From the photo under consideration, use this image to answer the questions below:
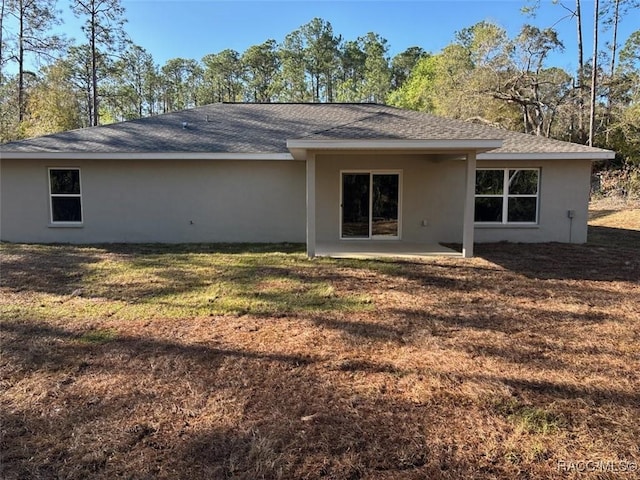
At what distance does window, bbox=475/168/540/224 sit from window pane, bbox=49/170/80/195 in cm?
1075

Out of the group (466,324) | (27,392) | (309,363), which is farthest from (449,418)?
(27,392)

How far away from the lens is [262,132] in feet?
38.9

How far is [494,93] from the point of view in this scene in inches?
1054

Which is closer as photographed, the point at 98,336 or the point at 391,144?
the point at 98,336

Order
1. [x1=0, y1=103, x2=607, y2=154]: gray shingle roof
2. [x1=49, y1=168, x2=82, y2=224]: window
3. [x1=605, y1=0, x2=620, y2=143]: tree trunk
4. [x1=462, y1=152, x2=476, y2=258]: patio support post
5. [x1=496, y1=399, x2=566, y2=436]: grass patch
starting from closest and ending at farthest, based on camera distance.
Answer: [x1=496, y1=399, x2=566, y2=436]: grass patch
[x1=0, y1=103, x2=607, y2=154]: gray shingle roof
[x1=462, y1=152, x2=476, y2=258]: patio support post
[x1=49, y1=168, x2=82, y2=224]: window
[x1=605, y1=0, x2=620, y2=143]: tree trunk

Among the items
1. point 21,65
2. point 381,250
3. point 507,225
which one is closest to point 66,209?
point 381,250

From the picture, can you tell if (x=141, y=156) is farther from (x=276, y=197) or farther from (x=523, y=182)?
(x=523, y=182)

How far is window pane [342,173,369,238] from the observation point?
35.8ft

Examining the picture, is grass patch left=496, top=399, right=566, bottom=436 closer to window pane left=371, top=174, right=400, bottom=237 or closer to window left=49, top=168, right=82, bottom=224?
window pane left=371, top=174, right=400, bottom=237

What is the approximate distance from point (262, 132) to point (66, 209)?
18.8ft

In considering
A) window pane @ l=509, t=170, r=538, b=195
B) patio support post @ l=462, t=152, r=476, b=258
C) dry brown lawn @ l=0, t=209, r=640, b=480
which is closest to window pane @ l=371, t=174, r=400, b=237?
patio support post @ l=462, t=152, r=476, b=258

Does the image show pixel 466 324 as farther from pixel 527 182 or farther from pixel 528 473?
pixel 527 182

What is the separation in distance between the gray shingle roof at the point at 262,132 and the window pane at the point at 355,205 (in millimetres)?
1511

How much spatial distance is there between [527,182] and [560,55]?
21650 millimetres
